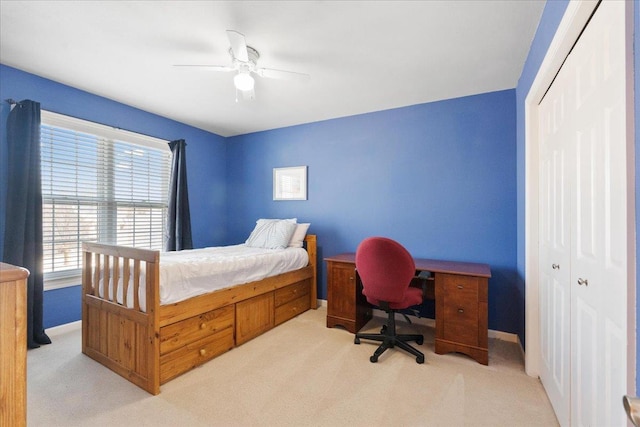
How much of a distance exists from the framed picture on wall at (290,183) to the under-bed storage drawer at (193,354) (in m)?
1.97

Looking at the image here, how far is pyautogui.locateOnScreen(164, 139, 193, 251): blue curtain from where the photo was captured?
3.49m

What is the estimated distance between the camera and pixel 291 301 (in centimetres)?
314

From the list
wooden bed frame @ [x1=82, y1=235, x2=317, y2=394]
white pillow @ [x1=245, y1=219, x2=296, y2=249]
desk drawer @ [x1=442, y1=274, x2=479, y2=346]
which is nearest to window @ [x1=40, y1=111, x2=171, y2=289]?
wooden bed frame @ [x1=82, y1=235, x2=317, y2=394]

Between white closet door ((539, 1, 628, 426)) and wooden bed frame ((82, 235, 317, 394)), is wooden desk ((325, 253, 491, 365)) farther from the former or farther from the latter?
wooden bed frame ((82, 235, 317, 394))

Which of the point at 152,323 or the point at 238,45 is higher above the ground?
the point at 238,45

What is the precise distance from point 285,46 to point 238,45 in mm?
388

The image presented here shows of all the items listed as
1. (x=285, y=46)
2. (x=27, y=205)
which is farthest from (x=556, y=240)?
(x=27, y=205)

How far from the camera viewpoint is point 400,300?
2.17 meters

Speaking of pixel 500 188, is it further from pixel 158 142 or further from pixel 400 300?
pixel 158 142

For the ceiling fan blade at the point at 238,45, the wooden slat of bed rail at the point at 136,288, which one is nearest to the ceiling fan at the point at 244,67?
the ceiling fan blade at the point at 238,45

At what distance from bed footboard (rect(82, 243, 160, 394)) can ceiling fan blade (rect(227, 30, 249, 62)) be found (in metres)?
1.47

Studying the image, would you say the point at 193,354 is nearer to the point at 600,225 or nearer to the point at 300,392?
the point at 300,392

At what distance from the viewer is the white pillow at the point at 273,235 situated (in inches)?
132

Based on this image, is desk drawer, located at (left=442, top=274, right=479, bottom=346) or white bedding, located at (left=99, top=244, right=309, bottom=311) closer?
white bedding, located at (left=99, top=244, right=309, bottom=311)
